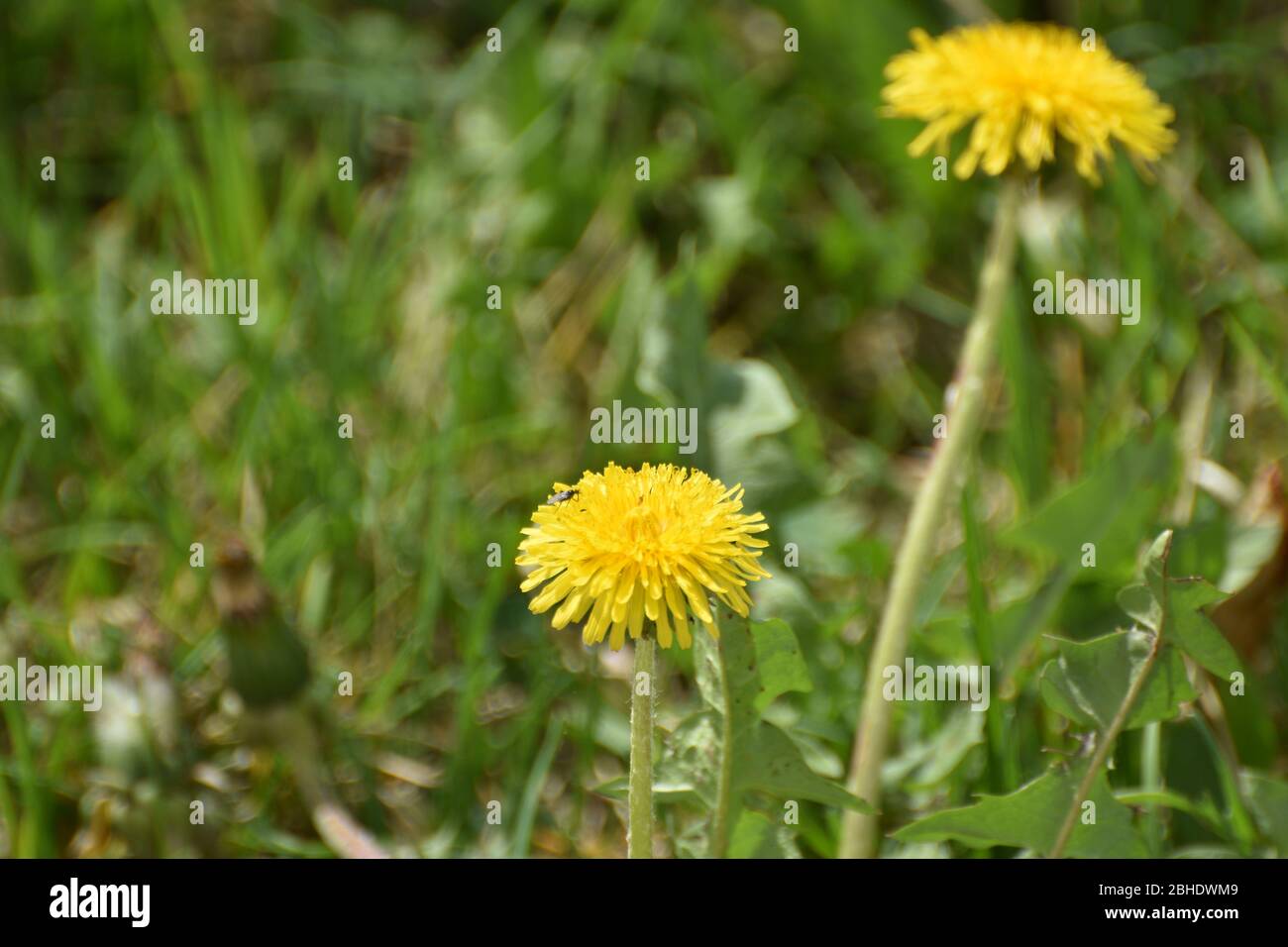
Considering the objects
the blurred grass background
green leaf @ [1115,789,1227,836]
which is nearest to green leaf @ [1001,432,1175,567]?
the blurred grass background

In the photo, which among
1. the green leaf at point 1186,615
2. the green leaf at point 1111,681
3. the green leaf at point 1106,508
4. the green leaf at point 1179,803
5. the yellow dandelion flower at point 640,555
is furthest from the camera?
the green leaf at point 1106,508

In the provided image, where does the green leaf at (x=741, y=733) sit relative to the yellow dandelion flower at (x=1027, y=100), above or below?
below

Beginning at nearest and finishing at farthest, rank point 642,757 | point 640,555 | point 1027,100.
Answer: point 640,555 < point 642,757 < point 1027,100

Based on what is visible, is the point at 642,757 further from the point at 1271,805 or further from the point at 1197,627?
the point at 1271,805

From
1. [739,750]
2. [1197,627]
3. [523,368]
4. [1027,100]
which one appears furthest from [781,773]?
[523,368]

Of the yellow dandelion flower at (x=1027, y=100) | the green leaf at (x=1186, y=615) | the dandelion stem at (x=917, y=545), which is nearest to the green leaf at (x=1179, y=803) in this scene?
the green leaf at (x=1186, y=615)

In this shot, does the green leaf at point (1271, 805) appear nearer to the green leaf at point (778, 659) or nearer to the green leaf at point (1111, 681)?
the green leaf at point (1111, 681)
